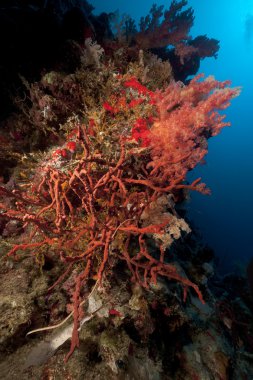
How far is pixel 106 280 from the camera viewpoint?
2.56 meters

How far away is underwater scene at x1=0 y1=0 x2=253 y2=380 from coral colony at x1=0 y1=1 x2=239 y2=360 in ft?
0.07

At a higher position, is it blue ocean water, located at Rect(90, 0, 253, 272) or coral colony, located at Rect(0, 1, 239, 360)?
blue ocean water, located at Rect(90, 0, 253, 272)

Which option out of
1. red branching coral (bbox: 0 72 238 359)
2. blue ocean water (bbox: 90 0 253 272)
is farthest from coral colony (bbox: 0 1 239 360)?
blue ocean water (bbox: 90 0 253 272)

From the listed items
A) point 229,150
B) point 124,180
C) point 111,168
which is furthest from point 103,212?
point 229,150

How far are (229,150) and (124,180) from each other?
12427 centimetres

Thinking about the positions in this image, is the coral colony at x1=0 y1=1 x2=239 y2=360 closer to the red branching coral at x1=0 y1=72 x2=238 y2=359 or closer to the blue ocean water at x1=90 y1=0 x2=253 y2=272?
the red branching coral at x1=0 y1=72 x2=238 y2=359

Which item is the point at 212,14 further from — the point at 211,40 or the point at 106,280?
the point at 106,280

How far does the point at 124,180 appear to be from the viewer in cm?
288

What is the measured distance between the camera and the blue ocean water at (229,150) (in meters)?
40.9

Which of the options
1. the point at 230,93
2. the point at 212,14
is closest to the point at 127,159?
the point at 230,93

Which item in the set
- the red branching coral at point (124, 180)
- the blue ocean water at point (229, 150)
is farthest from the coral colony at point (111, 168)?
the blue ocean water at point (229, 150)

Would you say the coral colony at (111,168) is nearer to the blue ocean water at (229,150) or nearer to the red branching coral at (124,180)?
the red branching coral at (124,180)

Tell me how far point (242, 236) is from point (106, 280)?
50664 mm

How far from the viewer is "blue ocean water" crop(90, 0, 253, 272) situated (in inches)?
1609
